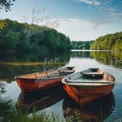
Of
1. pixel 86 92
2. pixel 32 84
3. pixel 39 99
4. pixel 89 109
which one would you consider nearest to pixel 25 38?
pixel 32 84

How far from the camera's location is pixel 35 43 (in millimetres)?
79438

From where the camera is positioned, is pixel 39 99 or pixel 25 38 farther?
pixel 25 38

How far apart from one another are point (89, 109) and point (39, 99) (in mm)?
3593

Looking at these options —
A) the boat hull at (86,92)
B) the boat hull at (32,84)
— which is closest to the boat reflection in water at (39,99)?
the boat hull at (32,84)

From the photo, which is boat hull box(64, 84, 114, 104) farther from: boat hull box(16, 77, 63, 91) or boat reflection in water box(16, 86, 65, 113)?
boat hull box(16, 77, 63, 91)

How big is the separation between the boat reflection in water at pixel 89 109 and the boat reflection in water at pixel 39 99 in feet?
2.84

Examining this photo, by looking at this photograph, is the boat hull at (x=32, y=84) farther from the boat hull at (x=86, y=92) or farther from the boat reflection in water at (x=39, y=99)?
the boat hull at (x=86, y=92)

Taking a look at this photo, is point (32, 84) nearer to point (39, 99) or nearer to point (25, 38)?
point (39, 99)

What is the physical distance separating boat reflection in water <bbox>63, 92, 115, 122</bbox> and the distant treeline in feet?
166

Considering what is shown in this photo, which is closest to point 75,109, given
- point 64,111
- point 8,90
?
point 64,111

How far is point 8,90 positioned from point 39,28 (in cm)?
6658

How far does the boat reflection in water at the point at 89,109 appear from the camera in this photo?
37.5 feet

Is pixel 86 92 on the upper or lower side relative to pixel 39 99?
upper

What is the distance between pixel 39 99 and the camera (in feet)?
50.5
